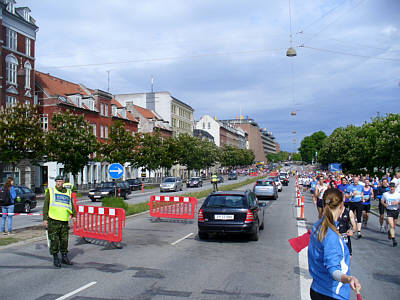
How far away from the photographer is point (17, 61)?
40.3 metres

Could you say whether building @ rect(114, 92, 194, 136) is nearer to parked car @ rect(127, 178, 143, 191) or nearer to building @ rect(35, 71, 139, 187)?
building @ rect(35, 71, 139, 187)

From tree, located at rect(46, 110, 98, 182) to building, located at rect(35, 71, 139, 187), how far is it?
32.2ft

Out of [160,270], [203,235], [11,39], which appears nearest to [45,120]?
[11,39]

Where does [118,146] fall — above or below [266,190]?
above

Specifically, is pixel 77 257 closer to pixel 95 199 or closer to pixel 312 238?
pixel 312 238

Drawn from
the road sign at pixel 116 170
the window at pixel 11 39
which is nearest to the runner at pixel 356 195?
the road sign at pixel 116 170

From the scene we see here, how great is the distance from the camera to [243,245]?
10820mm

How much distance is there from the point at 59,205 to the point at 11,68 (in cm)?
3624

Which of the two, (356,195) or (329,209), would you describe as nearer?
(329,209)

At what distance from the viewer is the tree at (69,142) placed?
34250mm

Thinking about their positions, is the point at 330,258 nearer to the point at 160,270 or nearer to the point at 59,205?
the point at 160,270

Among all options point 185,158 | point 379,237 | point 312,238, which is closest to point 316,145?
point 185,158

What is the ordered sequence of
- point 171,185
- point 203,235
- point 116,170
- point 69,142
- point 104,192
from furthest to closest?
1. point 171,185
2. point 69,142
3. point 104,192
4. point 116,170
5. point 203,235

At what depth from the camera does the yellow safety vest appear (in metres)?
8.08
